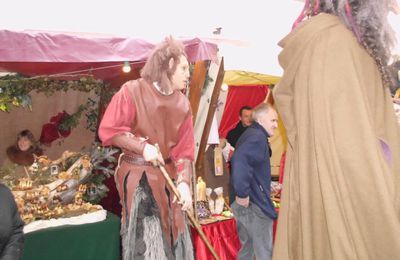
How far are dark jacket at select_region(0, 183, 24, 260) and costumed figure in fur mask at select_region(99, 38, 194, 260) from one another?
0.65m

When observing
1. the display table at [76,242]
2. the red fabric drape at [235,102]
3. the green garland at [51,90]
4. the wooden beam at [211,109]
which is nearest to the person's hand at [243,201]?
the wooden beam at [211,109]

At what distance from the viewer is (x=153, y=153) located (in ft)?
A: 7.04

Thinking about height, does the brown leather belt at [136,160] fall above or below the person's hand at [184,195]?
above

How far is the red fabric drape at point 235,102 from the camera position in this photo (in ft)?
18.7

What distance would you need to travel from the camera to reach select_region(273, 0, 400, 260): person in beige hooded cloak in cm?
84

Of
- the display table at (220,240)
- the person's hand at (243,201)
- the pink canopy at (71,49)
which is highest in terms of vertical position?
the pink canopy at (71,49)

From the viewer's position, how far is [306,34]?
102 cm

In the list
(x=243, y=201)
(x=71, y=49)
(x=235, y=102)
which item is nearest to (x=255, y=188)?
(x=243, y=201)

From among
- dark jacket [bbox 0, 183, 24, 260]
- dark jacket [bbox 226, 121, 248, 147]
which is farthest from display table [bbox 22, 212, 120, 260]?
dark jacket [bbox 226, 121, 248, 147]

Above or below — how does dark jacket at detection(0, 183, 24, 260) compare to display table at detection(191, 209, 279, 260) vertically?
above

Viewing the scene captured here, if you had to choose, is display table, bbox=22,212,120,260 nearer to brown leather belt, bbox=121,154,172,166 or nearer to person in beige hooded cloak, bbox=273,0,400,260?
brown leather belt, bbox=121,154,172,166

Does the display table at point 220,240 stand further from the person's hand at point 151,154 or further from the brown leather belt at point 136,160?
the person's hand at point 151,154

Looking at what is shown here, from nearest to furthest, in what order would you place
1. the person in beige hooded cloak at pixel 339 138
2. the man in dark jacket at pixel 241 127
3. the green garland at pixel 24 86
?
the person in beige hooded cloak at pixel 339 138 → the green garland at pixel 24 86 → the man in dark jacket at pixel 241 127

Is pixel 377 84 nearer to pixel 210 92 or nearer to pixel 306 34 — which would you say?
pixel 306 34
